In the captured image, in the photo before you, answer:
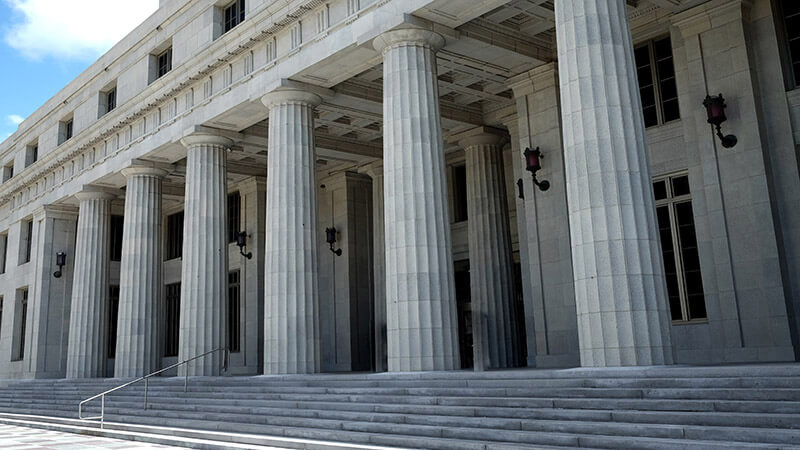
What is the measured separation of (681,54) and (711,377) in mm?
10574

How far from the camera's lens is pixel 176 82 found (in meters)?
26.0

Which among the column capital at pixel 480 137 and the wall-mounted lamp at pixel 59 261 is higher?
the column capital at pixel 480 137

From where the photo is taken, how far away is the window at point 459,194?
28.5 m

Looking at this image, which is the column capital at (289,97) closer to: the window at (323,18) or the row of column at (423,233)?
the row of column at (423,233)

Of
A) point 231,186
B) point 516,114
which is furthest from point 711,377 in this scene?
point 231,186

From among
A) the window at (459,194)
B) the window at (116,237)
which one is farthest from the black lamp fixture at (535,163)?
the window at (116,237)

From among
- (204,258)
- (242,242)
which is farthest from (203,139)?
(242,242)

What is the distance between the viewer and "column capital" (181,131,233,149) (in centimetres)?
2506

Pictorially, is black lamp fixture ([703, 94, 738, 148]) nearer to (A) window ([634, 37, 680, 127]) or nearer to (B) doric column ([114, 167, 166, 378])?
(A) window ([634, 37, 680, 127])

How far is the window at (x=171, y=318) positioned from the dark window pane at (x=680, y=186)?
2742 cm

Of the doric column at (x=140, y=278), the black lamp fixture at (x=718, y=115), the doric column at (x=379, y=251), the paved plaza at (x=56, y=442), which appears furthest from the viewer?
the doric column at (x=379, y=251)

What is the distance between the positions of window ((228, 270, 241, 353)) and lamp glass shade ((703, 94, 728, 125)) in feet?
78.6

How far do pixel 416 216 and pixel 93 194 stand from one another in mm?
20820

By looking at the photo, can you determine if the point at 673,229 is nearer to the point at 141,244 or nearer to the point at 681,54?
the point at 681,54
